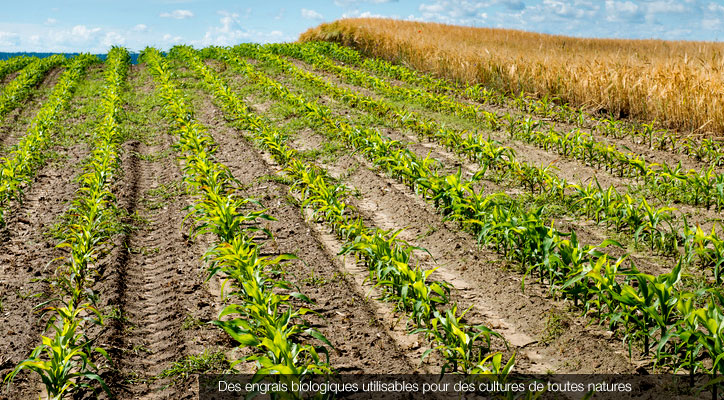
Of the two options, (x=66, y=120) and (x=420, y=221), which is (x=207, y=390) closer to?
(x=420, y=221)

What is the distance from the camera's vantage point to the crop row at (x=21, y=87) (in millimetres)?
14886

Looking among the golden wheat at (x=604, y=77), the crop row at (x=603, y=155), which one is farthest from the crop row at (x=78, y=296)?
the golden wheat at (x=604, y=77)

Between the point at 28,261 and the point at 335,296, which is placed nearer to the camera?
the point at 335,296

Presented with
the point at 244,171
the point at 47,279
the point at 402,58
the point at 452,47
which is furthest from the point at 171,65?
the point at 47,279

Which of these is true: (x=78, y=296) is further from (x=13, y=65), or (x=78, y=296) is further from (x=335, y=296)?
(x=13, y=65)

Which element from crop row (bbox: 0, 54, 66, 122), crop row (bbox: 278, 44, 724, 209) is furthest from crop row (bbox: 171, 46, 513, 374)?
crop row (bbox: 0, 54, 66, 122)

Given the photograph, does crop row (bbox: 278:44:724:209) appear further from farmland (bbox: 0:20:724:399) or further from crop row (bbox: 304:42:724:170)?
crop row (bbox: 304:42:724:170)

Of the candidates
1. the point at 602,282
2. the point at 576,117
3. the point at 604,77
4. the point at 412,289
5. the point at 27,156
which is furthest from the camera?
the point at 604,77

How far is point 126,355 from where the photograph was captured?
3975 mm

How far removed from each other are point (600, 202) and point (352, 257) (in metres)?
2.59

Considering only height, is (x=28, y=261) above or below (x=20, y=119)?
below

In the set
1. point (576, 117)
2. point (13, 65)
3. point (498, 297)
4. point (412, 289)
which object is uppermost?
point (13, 65)

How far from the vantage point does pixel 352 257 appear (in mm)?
5418

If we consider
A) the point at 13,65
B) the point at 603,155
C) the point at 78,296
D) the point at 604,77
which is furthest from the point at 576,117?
the point at 13,65
